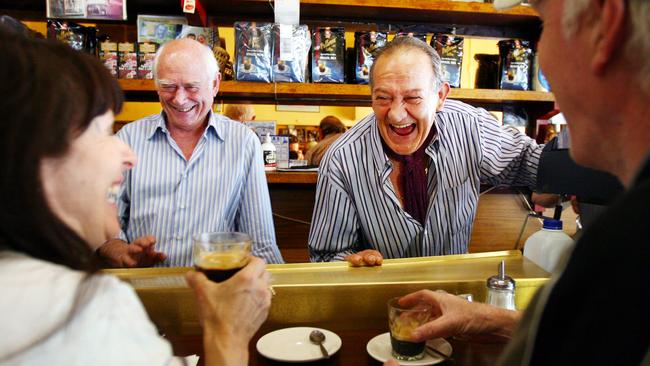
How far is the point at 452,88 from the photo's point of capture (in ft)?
9.73

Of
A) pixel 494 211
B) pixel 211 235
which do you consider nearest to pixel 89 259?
pixel 211 235

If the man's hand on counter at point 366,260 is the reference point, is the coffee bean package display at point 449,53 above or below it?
above

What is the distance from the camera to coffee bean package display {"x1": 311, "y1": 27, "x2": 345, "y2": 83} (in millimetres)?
2840

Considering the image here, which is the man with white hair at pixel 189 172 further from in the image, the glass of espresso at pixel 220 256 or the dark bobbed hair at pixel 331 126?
the dark bobbed hair at pixel 331 126

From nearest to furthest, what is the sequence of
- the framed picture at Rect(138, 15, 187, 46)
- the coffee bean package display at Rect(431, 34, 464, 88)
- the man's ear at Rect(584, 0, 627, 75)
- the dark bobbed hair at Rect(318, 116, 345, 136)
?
1. the man's ear at Rect(584, 0, 627, 75)
2. the framed picture at Rect(138, 15, 187, 46)
3. the coffee bean package display at Rect(431, 34, 464, 88)
4. the dark bobbed hair at Rect(318, 116, 345, 136)

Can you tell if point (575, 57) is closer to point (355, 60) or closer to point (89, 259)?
point (89, 259)

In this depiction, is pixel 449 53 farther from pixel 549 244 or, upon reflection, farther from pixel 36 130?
pixel 36 130

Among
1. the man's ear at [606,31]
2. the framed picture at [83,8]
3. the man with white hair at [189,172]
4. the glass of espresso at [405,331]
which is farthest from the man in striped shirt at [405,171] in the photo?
the framed picture at [83,8]

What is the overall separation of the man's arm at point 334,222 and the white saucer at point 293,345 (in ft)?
2.78

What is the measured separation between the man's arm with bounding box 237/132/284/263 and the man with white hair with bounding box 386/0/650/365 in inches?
64.4

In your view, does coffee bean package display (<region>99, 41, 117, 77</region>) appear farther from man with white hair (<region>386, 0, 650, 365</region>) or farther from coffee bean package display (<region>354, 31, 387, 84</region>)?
man with white hair (<region>386, 0, 650, 365</region>)

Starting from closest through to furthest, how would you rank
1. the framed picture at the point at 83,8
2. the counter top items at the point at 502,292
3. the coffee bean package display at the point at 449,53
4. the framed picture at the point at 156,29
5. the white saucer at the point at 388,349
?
the white saucer at the point at 388,349, the counter top items at the point at 502,292, the framed picture at the point at 83,8, the framed picture at the point at 156,29, the coffee bean package display at the point at 449,53

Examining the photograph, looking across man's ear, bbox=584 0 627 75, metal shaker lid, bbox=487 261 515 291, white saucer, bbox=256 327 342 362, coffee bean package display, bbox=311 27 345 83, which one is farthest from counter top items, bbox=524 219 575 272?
coffee bean package display, bbox=311 27 345 83

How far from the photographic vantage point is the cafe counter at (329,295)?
3.81 ft
